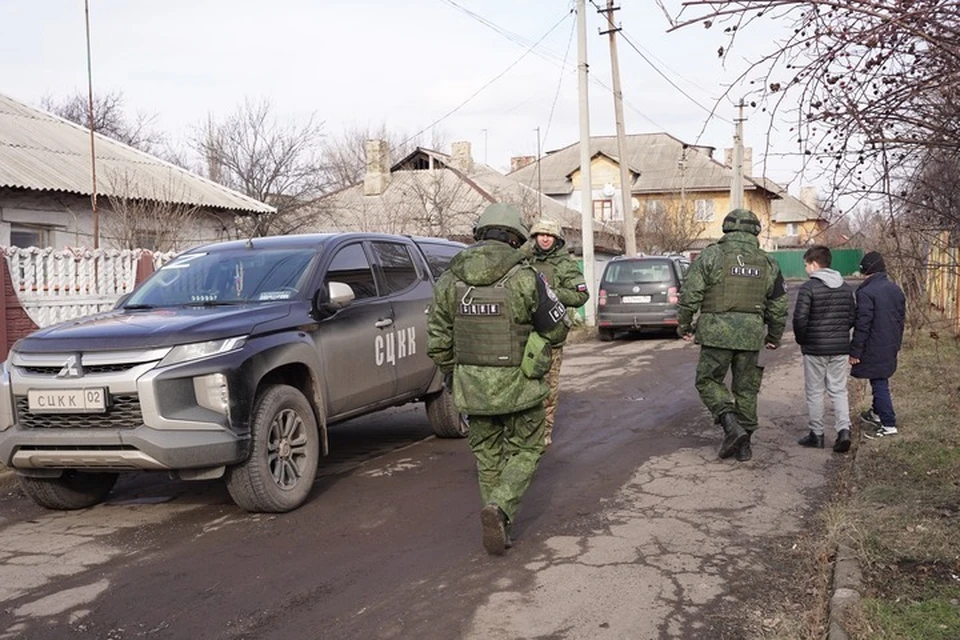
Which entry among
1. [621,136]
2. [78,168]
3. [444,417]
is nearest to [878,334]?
[444,417]

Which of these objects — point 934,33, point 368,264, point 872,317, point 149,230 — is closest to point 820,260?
point 872,317

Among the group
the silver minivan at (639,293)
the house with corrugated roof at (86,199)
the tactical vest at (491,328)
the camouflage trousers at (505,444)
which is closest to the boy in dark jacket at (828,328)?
the camouflage trousers at (505,444)

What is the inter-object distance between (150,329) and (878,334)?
19.7 feet

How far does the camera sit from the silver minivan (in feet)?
57.6

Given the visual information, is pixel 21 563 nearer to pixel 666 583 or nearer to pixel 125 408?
pixel 125 408

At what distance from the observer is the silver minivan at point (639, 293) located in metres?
17.6

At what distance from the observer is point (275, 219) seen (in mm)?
24078

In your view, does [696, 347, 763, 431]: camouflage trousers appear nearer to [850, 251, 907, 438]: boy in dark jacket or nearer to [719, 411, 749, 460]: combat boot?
[719, 411, 749, 460]: combat boot

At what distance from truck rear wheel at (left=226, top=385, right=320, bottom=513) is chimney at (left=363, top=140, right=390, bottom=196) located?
3378cm

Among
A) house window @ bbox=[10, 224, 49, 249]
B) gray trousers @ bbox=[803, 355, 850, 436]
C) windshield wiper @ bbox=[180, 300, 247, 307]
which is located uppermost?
house window @ bbox=[10, 224, 49, 249]

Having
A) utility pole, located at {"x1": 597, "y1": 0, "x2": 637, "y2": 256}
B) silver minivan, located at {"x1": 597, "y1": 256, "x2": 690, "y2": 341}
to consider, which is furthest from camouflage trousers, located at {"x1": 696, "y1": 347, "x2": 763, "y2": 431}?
utility pole, located at {"x1": 597, "y1": 0, "x2": 637, "y2": 256}

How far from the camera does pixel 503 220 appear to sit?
5105 mm

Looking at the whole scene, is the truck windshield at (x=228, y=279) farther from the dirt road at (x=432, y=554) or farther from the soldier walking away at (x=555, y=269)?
the soldier walking away at (x=555, y=269)

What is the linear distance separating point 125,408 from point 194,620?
1678 mm
